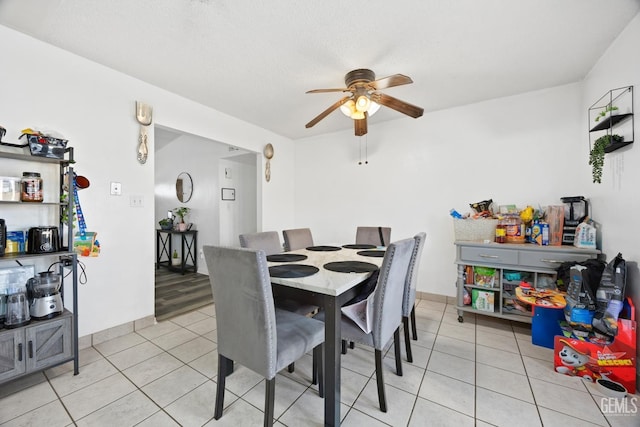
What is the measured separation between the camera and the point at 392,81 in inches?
71.6

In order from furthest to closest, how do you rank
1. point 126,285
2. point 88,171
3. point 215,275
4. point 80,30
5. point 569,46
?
point 126,285 → point 88,171 → point 569,46 → point 80,30 → point 215,275

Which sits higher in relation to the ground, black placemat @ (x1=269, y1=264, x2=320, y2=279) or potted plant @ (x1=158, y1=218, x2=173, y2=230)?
potted plant @ (x1=158, y1=218, x2=173, y2=230)

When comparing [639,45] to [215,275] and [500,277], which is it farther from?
[215,275]

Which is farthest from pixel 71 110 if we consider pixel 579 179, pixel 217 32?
pixel 579 179

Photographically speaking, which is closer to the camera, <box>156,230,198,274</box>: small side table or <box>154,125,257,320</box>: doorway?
<box>154,125,257,320</box>: doorway

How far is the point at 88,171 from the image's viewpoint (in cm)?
213

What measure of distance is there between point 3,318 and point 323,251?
215 centimetres

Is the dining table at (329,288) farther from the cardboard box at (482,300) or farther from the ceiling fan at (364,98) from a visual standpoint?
the cardboard box at (482,300)

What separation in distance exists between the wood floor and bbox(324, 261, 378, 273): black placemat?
206 cm

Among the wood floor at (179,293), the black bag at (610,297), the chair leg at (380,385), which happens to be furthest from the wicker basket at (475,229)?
the wood floor at (179,293)

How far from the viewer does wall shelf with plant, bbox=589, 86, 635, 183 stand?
1.72m

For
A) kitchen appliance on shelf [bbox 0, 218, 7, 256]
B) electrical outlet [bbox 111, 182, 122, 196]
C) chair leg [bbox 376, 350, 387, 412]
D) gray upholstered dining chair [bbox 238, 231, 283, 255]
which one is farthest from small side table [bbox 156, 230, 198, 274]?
chair leg [bbox 376, 350, 387, 412]

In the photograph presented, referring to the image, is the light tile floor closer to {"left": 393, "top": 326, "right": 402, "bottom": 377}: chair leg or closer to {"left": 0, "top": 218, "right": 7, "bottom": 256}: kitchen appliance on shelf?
{"left": 393, "top": 326, "right": 402, "bottom": 377}: chair leg

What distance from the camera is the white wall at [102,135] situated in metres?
1.84
